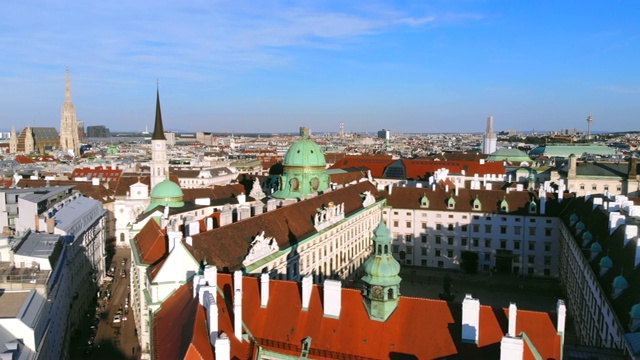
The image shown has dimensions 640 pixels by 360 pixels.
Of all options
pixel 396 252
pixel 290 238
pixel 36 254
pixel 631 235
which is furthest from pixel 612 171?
pixel 36 254

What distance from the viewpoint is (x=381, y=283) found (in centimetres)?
2702

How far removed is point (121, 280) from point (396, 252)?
118 ft

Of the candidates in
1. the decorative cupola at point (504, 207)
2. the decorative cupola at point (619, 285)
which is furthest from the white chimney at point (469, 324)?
the decorative cupola at point (504, 207)

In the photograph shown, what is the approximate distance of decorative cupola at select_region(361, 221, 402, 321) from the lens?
27125 mm

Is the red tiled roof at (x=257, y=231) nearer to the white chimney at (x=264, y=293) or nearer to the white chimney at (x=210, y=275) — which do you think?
the white chimney at (x=210, y=275)

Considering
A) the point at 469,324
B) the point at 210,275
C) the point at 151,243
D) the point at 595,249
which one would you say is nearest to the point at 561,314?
the point at 469,324

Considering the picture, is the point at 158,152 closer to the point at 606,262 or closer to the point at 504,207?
the point at 504,207

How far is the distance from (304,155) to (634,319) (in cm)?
4643

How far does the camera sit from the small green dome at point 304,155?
69.5 m

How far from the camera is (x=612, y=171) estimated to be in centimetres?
9250

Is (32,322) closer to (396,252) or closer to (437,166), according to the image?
(396,252)

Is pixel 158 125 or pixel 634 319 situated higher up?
pixel 158 125

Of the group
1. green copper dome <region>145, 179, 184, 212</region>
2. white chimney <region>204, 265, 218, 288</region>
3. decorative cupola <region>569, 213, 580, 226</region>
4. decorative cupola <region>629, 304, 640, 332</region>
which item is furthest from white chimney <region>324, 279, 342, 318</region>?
green copper dome <region>145, 179, 184, 212</region>

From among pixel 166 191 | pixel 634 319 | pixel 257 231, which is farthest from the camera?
pixel 166 191
